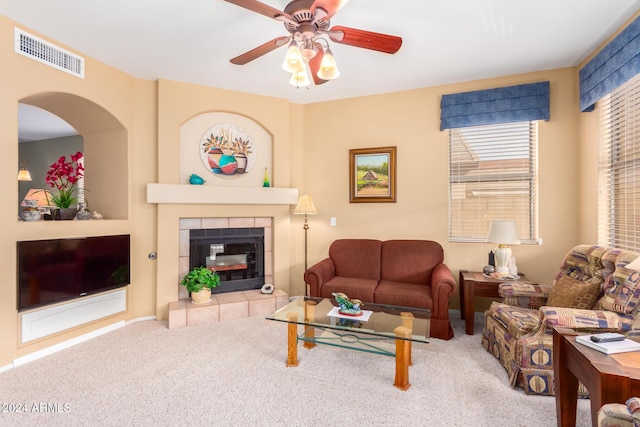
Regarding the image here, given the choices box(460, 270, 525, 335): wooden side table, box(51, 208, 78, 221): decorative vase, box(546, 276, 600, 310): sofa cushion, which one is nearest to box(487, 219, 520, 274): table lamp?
box(460, 270, 525, 335): wooden side table

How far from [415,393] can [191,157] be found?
3.43 metres

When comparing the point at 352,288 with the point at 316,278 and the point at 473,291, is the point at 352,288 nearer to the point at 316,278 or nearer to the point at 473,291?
the point at 316,278

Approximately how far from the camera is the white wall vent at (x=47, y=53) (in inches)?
103

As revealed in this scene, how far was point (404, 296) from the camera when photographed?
3.12 m

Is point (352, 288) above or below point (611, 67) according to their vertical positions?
below

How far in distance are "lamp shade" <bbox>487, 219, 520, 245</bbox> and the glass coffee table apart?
117 cm

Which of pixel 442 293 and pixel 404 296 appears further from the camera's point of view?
pixel 404 296

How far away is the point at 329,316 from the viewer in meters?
2.58

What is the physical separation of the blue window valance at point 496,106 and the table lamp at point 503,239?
1.21 metres

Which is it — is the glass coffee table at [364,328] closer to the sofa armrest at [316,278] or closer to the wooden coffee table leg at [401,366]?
the wooden coffee table leg at [401,366]

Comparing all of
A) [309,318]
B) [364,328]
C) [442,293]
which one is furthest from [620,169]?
[309,318]

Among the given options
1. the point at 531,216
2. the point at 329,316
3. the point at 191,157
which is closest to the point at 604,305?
the point at 531,216

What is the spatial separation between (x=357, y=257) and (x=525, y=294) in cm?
178

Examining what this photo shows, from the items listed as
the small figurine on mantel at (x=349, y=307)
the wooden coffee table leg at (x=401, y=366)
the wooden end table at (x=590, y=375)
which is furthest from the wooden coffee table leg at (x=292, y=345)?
the wooden end table at (x=590, y=375)
